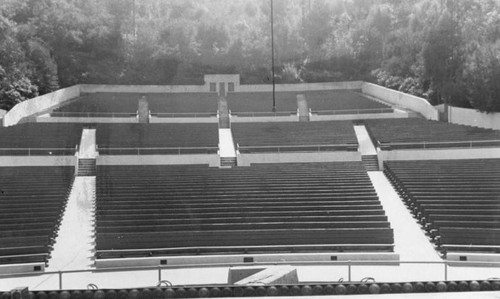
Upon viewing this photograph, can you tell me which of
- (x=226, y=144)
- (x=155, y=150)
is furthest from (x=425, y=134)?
(x=155, y=150)

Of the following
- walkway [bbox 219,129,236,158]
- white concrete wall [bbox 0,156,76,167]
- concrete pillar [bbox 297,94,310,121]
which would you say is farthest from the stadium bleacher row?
white concrete wall [bbox 0,156,76,167]

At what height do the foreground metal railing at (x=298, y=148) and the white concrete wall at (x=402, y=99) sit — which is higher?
the white concrete wall at (x=402, y=99)

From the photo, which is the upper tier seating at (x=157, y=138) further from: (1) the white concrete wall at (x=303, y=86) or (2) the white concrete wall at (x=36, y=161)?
(1) the white concrete wall at (x=303, y=86)

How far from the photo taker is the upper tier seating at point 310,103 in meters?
Answer: 34.6

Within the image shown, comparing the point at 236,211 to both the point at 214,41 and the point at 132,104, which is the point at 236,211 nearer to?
the point at 132,104

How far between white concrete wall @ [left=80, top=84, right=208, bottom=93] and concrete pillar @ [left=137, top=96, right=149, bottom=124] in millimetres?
3919

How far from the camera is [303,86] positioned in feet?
142

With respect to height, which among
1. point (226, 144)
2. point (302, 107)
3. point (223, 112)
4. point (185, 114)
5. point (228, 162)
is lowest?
point (228, 162)

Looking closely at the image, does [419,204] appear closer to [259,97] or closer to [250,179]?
[250,179]

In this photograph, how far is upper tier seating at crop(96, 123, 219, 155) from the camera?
25.5m

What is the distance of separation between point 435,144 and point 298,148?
19.1ft

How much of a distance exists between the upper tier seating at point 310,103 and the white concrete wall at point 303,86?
1.12 m

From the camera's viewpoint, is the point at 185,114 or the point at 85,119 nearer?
the point at 85,119

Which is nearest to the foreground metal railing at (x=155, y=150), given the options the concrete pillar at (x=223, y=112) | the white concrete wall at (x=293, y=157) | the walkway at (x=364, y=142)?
the white concrete wall at (x=293, y=157)
